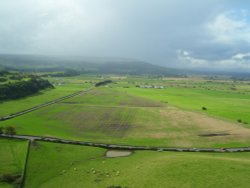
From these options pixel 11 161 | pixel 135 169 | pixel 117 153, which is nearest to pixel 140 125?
pixel 117 153

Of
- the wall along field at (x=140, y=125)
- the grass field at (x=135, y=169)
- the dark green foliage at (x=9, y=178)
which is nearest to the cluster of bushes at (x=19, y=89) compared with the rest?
the wall along field at (x=140, y=125)

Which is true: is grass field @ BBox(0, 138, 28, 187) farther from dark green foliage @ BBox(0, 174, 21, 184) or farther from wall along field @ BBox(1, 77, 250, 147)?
wall along field @ BBox(1, 77, 250, 147)

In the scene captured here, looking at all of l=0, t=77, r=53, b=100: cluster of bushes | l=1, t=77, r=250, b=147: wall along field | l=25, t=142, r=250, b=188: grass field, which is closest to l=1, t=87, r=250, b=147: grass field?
l=1, t=77, r=250, b=147: wall along field

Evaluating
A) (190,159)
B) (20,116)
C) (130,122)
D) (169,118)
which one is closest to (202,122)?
(169,118)

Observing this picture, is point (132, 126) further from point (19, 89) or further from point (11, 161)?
point (19, 89)

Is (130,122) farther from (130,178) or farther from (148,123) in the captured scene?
(130,178)

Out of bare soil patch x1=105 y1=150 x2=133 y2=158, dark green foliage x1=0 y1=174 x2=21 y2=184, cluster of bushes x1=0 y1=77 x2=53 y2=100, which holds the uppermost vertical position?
cluster of bushes x1=0 y1=77 x2=53 y2=100
